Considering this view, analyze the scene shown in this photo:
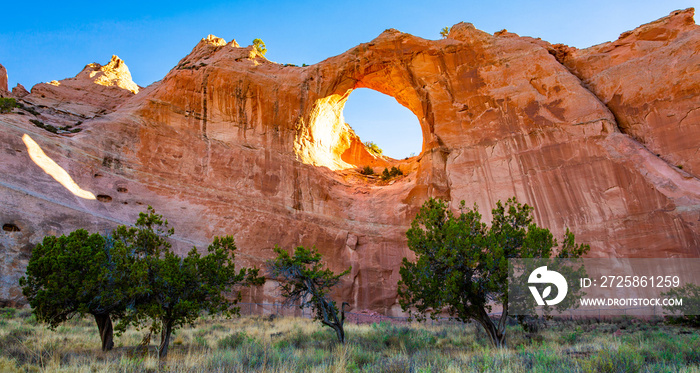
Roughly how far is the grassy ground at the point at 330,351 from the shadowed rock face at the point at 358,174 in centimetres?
670

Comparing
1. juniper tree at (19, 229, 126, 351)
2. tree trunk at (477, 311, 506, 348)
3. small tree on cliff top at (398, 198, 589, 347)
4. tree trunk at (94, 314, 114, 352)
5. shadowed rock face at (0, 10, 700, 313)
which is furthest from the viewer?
shadowed rock face at (0, 10, 700, 313)

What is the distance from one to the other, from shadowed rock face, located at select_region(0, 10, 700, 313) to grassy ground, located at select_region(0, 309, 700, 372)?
670cm

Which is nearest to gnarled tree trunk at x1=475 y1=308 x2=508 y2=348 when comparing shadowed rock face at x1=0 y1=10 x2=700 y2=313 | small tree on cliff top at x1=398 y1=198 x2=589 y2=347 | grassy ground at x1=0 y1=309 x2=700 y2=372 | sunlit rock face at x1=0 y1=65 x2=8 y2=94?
small tree on cliff top at x1=398 y1=198 x2=589 y2=347

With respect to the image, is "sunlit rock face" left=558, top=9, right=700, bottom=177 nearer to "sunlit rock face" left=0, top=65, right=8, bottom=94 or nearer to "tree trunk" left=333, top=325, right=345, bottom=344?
"tree trunk" left=333, top=325, right=345, bottom=344

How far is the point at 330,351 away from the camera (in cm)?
1242

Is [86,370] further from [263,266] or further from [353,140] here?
[353,140]

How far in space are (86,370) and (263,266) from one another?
17.3 meters

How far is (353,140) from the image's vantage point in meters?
46.5

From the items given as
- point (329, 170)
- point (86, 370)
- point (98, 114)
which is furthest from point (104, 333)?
point (98, 114)

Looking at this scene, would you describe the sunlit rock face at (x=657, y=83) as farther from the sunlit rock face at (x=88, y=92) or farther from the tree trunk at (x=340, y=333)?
the sunlit rock face at (x=88, y=92)

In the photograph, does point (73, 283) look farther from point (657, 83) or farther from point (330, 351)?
point (657, 83)

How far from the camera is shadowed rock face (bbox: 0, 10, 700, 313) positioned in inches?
871

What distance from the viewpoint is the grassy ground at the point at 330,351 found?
28.0ft

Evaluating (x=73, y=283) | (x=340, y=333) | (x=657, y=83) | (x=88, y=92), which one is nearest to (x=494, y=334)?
(x=340, y=333)
